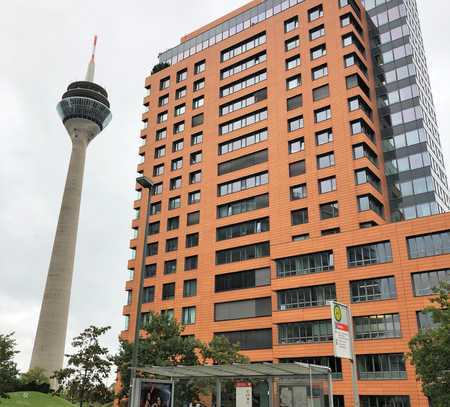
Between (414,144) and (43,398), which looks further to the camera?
(414,144)

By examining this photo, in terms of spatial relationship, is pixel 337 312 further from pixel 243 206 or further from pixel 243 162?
pixel 243 162

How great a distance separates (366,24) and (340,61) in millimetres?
11209

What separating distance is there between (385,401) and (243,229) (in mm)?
24763

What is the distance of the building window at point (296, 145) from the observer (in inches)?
2235

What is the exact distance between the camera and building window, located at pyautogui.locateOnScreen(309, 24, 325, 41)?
197ft

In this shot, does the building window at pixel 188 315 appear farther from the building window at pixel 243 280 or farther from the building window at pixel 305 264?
the building window at pixel 305 264

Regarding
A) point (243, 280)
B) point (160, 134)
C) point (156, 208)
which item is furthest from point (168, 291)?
point (160, 134)

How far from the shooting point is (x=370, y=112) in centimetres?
5697

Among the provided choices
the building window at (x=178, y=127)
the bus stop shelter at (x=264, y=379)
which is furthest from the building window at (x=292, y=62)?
the bus stop shelter at (x=264, y=379)

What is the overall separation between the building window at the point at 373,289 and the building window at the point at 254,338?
10.8 metres

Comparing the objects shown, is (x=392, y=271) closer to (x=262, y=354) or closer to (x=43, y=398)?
(x=262, y=354)

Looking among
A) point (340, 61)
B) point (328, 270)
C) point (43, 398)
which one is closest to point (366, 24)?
point (340, 61)

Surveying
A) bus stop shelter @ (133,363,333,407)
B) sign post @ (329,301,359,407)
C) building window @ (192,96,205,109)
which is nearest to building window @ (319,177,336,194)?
building window @ (192,96,205,109)

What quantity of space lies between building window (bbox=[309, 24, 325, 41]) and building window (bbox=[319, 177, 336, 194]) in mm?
19176
